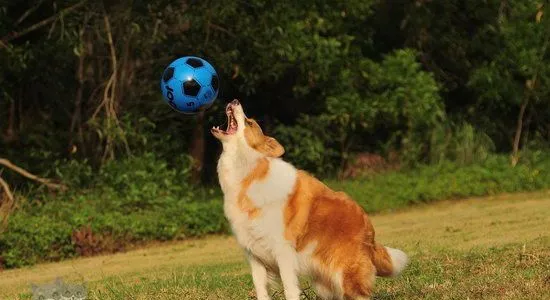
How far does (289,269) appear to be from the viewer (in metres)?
7.43

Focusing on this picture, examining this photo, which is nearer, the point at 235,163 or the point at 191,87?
the point at 235,163

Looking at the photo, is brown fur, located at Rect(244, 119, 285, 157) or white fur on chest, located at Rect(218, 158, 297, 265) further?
brown fur, located at Rect(244, 119, 285, 157)

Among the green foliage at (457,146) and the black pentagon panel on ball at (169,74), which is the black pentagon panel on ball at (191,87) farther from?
the green foliage at (457,146)

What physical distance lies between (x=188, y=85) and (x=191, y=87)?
36 millimetres

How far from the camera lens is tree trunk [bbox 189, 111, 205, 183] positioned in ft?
68.0

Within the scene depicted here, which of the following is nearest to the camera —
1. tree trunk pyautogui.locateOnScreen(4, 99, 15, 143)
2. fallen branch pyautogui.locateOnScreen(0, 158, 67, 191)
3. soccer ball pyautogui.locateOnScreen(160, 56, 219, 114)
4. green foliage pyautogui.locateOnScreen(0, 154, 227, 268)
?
soccer ball pyautogui.locateOnScreen(160, 56, 219, 114)

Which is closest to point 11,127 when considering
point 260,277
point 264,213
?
point 260,277

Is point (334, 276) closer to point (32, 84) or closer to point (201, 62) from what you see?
point (201, 62)

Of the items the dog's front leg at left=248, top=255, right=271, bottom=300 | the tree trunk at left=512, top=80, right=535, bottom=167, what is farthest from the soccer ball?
the tree trunk at left=512, top=80, right=535, bottom=167

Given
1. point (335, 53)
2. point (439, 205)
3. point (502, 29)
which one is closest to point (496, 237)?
point (439, 205)

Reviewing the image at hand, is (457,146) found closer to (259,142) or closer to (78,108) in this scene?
(78,108)

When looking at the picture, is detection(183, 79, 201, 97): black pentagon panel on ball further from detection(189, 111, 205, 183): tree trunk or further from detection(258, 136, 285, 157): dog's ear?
detection(189, 111, 205, 183): tree trunk

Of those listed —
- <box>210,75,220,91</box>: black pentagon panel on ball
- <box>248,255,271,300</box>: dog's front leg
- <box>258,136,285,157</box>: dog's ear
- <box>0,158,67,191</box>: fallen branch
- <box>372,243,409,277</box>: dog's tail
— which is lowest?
<box>0,158,67,191</box>: fallen branch

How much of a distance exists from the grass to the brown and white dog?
3.01 ft
